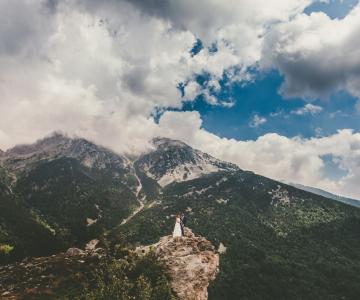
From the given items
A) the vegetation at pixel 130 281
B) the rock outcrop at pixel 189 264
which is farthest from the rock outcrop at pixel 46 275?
the rock outcrop at pixel 189 264

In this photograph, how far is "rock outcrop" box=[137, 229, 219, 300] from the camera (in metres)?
90.0

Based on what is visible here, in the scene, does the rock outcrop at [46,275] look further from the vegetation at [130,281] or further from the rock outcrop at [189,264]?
the rock outcrop at [189,264]

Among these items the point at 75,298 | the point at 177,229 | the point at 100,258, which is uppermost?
the point at 177,229

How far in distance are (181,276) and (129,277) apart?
13548mm

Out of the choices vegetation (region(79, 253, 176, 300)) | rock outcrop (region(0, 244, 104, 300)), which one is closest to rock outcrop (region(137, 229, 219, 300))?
vegetation (region(79, 253, 176, 300))

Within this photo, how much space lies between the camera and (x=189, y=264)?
9362cm

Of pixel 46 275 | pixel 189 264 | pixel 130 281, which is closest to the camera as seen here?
pixel 46 275

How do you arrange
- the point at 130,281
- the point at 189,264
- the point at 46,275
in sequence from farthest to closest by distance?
the point at 189,264, the point at 130,281, the point at 46,275

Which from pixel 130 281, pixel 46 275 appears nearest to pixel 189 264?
pixel 130 281

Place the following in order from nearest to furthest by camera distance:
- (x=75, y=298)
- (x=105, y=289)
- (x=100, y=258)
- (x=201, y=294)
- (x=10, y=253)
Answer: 1. (x=75, y=298)
2. (x=105, y=289)
3. (x=201, y=294)
4. (x=100, y=258)
5. (x=10, y=253)

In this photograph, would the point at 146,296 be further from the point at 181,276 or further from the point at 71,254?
the point at 71,254

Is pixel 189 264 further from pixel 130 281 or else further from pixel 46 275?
pixel 46 275

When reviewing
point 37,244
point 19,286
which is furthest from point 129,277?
point 37,244

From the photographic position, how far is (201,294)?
3548 inches
